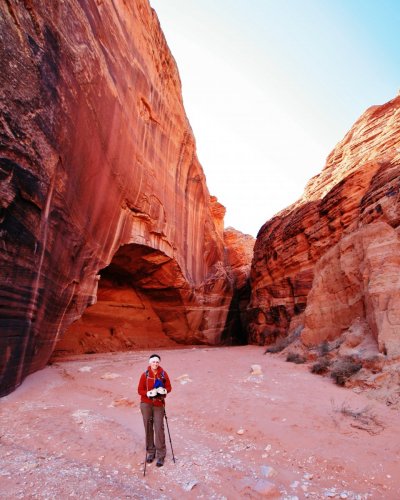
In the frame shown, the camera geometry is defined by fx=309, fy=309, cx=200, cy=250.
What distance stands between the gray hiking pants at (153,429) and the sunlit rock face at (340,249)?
570 cm

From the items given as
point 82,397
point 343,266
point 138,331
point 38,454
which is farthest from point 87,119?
point 138,331

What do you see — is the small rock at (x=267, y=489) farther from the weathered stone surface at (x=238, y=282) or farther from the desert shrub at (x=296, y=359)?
the weathered stone surface at (x=238, y=282)

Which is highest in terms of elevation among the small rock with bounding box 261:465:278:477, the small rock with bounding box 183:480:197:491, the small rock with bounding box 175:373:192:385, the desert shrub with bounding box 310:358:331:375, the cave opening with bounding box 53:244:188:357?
the cave opening with bounding box 53:244:188:357

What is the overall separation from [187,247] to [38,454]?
15.8 meters

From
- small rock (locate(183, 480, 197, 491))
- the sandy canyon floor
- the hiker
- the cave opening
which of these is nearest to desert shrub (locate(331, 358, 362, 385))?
the sandy canyon floor

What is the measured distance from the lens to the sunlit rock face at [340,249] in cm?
905

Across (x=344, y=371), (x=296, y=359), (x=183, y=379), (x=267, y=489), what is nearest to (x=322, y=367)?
(x=344, y=371)

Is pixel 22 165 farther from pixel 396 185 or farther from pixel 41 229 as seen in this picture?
Answer: pixel 396 185

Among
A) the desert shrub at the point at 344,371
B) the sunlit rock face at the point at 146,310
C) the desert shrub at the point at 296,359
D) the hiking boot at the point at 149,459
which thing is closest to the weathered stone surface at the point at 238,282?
the sunlit rock face at the point at 146,310

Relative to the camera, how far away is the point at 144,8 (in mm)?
13945

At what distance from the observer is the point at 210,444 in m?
4.33

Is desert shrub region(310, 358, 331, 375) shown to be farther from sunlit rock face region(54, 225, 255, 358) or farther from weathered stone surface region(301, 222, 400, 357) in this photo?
sunlit rock face region(54, 225, 255, 358)

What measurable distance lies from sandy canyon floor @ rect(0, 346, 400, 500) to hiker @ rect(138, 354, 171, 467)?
178 mm

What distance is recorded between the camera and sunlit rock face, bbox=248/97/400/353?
9055mm
